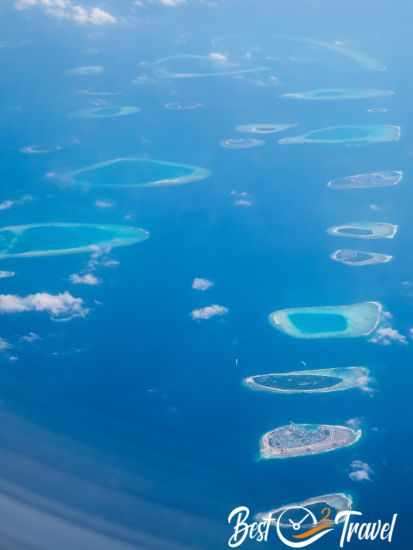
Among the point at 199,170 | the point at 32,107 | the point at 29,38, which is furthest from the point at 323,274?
the point at 29,38

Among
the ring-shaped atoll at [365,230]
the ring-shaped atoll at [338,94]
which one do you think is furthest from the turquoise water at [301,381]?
the ring-shaped atoll at [338,94]

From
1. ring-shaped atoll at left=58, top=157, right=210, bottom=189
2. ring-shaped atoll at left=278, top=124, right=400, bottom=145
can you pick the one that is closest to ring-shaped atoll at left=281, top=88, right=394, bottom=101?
ring-shaped atoll at left=278, top=124, right=400, bottom=145

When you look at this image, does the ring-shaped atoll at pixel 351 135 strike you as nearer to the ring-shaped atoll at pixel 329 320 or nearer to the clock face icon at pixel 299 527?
the ring-shaped atoll at pixel 329 320

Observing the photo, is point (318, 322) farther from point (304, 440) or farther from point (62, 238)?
point (62, 238)

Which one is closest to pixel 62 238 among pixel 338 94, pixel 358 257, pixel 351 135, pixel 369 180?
pixel 358 257

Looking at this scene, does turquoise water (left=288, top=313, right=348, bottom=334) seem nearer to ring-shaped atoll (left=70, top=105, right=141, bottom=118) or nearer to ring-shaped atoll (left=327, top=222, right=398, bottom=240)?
ring-shaped atoll (left=327, top=222, right=398, bottom=240)

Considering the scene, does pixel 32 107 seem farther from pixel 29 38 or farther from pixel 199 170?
pixel 199 170
